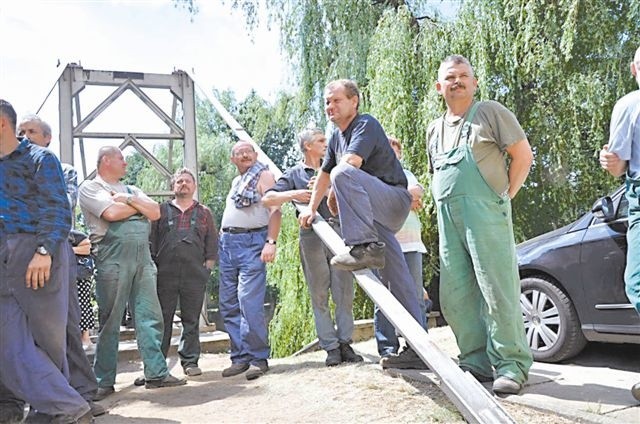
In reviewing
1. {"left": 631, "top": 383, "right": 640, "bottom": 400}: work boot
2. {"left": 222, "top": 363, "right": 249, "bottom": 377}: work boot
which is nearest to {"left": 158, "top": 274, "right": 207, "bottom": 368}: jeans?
{"left": 222, "top": 363, "right": 249, "bottom": 377}: work boot

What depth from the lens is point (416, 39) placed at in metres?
8.73

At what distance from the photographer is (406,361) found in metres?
3.75

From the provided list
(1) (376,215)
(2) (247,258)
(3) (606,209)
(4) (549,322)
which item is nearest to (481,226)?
(1) (376,215)

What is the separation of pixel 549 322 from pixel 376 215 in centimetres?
Result: 173

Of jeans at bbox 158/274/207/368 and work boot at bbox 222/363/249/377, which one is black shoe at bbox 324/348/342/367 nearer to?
work boot at bbox 222/363/249/377

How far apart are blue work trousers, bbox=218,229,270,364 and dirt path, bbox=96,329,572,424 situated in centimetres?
22

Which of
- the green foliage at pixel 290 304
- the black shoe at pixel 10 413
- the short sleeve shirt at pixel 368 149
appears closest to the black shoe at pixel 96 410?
the black shoe at pixel 10 413

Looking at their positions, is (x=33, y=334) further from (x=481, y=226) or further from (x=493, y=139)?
(x=493, y=139)

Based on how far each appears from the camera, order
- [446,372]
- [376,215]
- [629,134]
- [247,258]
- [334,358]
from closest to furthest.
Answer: [446,372] → [629,134] → [376,215] → [334,358] → [247,258]

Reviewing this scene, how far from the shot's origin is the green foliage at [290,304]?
842 centimetres

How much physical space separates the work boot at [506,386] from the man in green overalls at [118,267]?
93.1 inches

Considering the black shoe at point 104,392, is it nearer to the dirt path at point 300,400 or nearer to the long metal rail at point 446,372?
the dirt path at point 300,400

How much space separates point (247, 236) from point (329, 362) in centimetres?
110

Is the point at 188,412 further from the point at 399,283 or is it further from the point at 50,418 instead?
the point at 399,283
